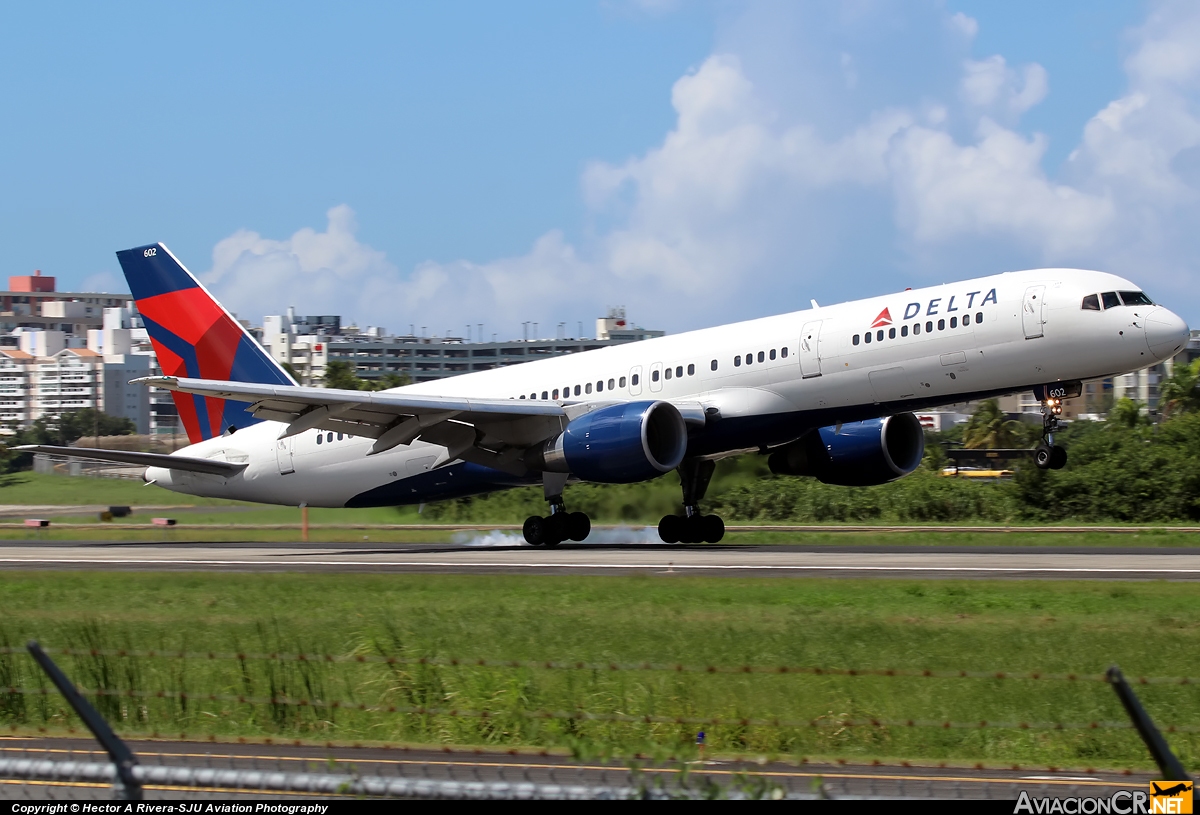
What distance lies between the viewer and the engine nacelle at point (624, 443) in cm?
2733

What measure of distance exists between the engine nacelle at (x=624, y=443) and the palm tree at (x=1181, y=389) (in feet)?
204

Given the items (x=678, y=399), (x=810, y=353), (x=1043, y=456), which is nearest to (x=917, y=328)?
(x=810, y=353)

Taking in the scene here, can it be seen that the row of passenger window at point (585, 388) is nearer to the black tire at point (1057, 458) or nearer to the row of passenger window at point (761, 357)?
the row of passenger window at point (761, 357)

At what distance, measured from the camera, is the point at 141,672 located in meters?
14.4

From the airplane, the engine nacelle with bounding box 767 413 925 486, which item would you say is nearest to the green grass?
the airplane

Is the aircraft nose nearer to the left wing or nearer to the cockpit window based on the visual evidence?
the cockpit window

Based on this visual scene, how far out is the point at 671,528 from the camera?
32.4 metres

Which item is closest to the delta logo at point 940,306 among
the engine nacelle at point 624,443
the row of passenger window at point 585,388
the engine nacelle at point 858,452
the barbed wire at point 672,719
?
the engine nacelle at point 858,452

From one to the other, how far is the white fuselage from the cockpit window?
0.15 m

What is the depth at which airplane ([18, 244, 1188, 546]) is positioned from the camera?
86.4ft

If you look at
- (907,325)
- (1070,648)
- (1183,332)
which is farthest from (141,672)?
(1183,332)

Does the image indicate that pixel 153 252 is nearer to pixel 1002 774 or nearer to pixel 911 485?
pixel 911 485

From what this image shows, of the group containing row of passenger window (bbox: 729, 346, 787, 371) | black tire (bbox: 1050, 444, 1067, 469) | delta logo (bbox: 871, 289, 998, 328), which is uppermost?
delta logo (bbox: 871, 289, 998, 328)

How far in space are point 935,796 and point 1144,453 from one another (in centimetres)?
4094
